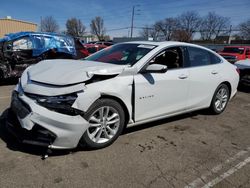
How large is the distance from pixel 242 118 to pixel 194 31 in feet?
240

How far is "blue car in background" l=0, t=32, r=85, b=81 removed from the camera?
299 inches

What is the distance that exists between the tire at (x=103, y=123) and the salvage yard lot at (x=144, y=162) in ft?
0.45

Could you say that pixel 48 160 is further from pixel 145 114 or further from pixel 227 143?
pixel 227 143

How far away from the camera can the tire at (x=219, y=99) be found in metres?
4.98

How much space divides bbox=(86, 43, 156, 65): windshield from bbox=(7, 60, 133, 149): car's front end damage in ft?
2.89

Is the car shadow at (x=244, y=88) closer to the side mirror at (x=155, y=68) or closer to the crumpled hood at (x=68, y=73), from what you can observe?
the side mirror at (x=155, y=68)

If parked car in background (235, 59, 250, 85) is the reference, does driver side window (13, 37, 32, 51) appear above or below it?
above

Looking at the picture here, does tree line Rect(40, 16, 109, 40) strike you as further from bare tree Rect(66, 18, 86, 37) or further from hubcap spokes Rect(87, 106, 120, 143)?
hubcap spokes Rect(87, 106, 120, 143)

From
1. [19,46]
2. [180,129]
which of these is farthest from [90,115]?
[19,46]

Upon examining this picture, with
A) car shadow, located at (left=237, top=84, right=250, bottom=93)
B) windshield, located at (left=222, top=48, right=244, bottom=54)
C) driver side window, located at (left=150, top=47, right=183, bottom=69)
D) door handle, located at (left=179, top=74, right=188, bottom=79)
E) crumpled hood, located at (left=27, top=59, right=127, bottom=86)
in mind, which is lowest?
car shadow, located at (left=237, top=84, right=250, bottom=93)

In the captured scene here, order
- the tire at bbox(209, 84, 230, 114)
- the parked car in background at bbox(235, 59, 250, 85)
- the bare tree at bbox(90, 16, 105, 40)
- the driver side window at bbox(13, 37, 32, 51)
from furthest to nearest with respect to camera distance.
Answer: the bare tree at bbox(90, 16, 105, 40), the parked car in background at bbox(235, 59, 250, 85), the driver side window at bbox(13, 37, 32, 51), the tire at bbox(209, 84, 230, 114)

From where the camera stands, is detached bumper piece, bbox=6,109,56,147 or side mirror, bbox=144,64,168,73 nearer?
detached bumper piece, bbox=6,109,56,147

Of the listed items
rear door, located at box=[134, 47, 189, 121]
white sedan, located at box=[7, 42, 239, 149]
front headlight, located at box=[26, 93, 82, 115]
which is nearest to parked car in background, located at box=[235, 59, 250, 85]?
white sedan, located at box=[7, 42, 239, 149]

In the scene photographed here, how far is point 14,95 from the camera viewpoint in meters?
3.33
